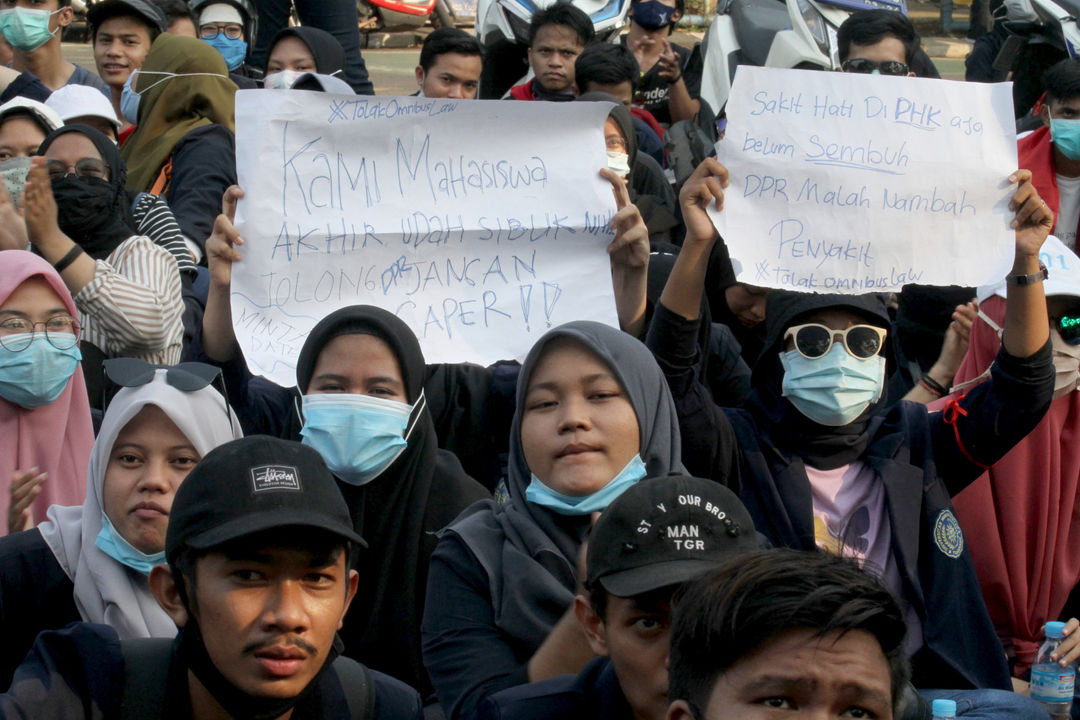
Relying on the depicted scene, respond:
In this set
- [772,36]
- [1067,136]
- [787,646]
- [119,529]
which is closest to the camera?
[787,646]

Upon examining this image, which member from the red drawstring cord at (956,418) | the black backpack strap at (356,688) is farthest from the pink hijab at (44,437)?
the red drawstring cord at (956,418)

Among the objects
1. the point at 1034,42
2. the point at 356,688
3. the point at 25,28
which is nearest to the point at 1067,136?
the point at 1034,42

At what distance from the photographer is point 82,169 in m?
4.84

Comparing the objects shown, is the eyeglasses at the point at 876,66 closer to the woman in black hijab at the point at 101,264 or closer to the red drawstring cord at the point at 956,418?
the red drawstring cord at the point at 956,418

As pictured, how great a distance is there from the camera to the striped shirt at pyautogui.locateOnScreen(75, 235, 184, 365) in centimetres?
431

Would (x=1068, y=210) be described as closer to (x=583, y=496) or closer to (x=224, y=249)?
(x=583, y=496)

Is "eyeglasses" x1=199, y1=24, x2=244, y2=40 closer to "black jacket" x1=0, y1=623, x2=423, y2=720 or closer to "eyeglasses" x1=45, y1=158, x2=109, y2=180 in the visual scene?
"eyeglasses" x1=45, y1=158, x2=109, y2=180

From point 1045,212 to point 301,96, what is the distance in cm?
209

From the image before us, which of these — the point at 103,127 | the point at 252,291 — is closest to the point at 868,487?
the point at 252,291

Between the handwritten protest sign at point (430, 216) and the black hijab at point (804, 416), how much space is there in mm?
468

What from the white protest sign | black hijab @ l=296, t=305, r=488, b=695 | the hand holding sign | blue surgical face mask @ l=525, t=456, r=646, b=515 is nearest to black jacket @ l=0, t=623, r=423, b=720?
blue surgical face mask @ l=525, t=456, r=646, b=515

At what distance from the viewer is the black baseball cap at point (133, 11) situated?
693 centimetres

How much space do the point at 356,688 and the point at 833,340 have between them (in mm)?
1812

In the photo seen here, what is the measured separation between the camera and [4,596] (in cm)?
304
